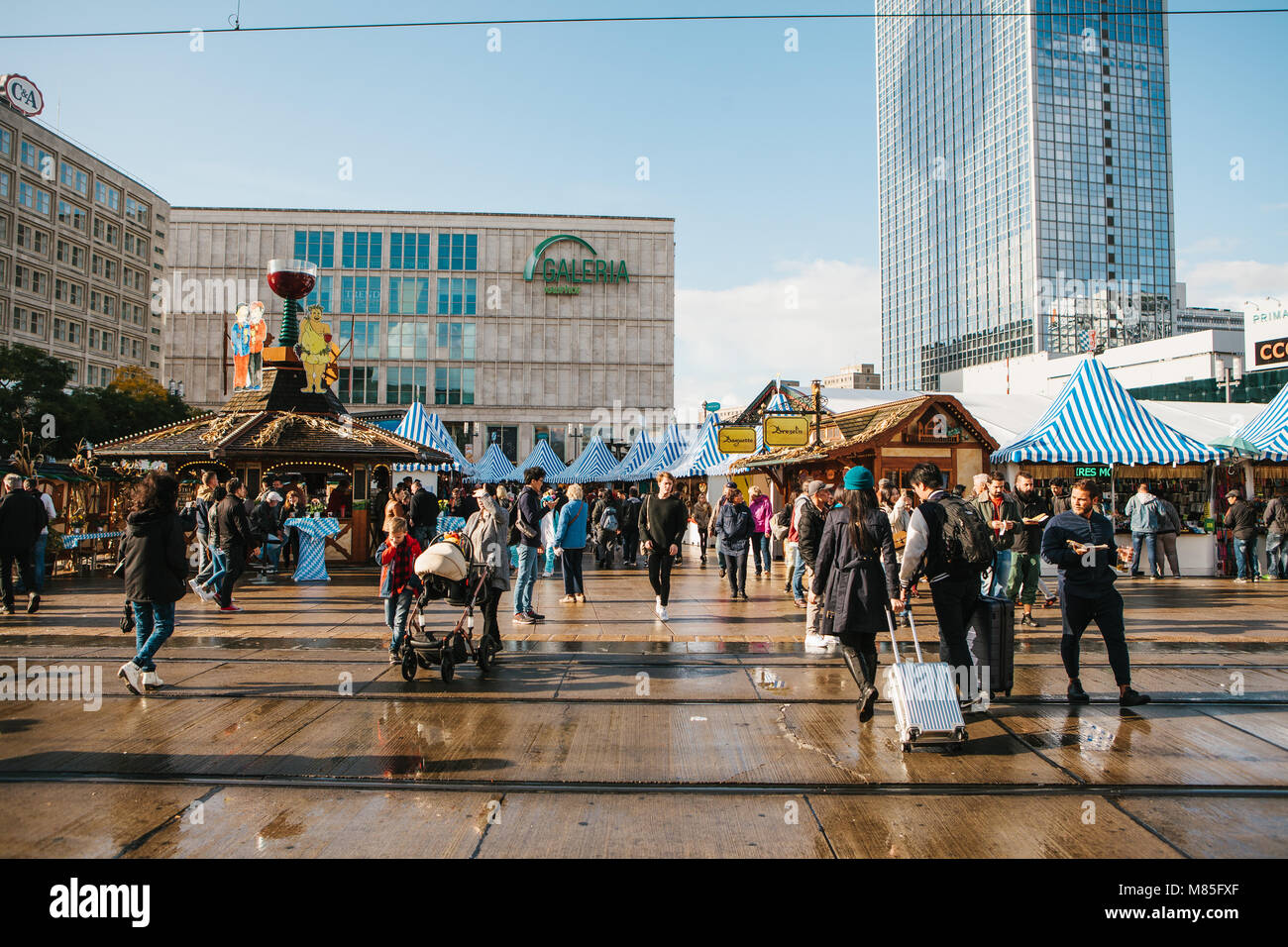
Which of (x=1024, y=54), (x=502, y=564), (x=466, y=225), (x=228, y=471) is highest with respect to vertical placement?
(x=1024, y=54)

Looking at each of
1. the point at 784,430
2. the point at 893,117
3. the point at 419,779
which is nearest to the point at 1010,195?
the point at 893,117

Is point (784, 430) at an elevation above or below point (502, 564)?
above

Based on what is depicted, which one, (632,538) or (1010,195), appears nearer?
(632,538)

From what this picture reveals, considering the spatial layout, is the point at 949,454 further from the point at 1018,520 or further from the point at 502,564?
the point at 502,564

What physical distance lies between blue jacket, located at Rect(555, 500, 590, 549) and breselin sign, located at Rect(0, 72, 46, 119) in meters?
76.8

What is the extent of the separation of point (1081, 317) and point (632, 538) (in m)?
116

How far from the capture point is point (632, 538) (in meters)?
20.1

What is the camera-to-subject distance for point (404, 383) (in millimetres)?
65938

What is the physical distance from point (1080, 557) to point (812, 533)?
3168 mm

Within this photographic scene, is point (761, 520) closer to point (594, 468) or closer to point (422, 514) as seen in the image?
point (422, 514)

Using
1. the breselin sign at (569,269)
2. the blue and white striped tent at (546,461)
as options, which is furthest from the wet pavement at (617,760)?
the breselin sign at (569,269)

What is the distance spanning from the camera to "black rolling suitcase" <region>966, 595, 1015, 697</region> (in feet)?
21.4

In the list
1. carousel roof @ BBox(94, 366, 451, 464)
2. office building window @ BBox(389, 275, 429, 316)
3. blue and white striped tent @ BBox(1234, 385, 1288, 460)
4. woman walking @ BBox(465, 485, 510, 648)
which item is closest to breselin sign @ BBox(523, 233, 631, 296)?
office building window @ BBox(389, 275, 429, 316)
